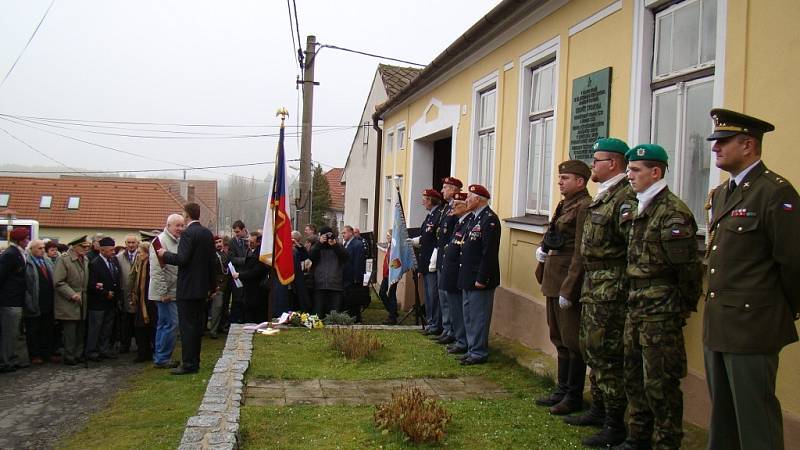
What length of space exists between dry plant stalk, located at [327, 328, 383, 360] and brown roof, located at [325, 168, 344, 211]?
30729 millimetres

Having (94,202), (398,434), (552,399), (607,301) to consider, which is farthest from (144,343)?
(94,202)

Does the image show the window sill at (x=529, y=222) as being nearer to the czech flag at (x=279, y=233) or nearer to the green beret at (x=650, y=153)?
the green beret at (x=650, y=153)

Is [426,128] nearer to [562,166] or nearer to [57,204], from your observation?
[562,166]

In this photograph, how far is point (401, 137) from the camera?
16.1 metres

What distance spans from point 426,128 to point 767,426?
10.3m

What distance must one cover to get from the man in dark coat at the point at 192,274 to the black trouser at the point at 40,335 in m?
2.63

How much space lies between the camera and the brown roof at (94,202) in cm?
3612

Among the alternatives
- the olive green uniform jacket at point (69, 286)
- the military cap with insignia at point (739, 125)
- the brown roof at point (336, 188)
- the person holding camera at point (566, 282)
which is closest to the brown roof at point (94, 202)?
the brown roof at point (336, 188)

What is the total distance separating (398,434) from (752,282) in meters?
2.53

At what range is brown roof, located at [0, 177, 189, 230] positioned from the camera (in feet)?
119

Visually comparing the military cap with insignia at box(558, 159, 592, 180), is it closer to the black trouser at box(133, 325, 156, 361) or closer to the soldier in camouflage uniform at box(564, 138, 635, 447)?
the soldier in camouflage uniform at box(564, 138, 635, 447)

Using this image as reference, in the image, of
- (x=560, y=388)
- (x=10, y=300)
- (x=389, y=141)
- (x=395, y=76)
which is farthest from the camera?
(x=395, y=76)

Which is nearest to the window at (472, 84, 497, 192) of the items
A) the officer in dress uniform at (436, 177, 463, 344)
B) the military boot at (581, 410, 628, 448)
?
the officer in dress uniform at (436, 177, 463, 344)

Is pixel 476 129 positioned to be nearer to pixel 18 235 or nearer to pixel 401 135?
pixel 401 135
